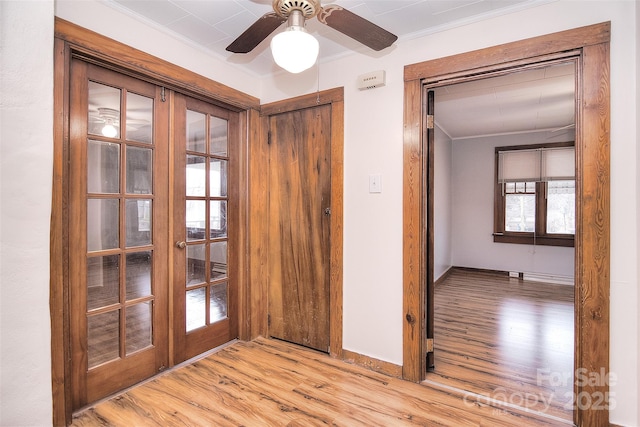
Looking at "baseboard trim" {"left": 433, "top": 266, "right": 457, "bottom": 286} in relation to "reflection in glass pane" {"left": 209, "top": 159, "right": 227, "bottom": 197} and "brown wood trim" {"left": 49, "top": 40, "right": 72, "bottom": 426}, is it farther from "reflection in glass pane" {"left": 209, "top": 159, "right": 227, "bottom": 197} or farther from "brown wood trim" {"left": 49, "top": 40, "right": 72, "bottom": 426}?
"brown wood trim" {"left": 49, "top": 40, "right": 72, "bottom": 426}

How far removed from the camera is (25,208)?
1.43 m

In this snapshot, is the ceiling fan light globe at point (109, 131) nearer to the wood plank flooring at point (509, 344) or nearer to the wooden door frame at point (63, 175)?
the wooden door frame at point (63, 175)

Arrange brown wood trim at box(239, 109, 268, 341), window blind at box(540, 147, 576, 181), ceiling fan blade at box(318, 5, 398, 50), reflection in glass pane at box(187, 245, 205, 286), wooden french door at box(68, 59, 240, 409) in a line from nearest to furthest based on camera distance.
Result: ceiling fan blade at box(318, 5, 398, 50)
wooden french door at box(68, 59, 240, 409)
reflection in glass pane at box(187, 245, 205, 286)
brown wood trim at box(239, 109, 268, 341)
window blind at box(540, 147, 576, 181)

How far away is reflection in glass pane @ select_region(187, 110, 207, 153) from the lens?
2.57m

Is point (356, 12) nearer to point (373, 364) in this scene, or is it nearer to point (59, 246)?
point (59, 246)

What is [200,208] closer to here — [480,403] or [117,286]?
[117,286]

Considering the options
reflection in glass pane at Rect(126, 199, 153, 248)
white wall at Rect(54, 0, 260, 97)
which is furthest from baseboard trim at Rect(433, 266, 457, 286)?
reflection in glass pane at Rect(126, 199, 153, 248)

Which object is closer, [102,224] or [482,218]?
[102,224]

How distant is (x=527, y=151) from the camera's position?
222 inches

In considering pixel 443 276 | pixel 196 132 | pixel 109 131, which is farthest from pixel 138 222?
pixel 443 276

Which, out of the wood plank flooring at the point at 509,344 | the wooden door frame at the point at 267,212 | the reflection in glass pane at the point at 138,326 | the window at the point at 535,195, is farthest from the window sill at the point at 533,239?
the reflection in glass pane at the point at 138,326

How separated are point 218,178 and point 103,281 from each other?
1167mm

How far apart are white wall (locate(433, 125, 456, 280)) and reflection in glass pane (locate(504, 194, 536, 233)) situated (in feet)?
3.24

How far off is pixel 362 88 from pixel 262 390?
233 centimetres
